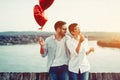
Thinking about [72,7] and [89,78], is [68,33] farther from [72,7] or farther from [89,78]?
[89,78]

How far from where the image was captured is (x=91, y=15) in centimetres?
341

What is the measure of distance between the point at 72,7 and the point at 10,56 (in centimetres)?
95

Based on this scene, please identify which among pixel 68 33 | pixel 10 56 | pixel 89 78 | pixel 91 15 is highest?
pixel 91 15

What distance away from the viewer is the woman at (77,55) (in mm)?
3156

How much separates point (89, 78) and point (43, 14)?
3.05ft

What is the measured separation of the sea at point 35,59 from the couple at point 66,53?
9cm

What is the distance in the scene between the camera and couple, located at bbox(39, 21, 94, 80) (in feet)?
10.4

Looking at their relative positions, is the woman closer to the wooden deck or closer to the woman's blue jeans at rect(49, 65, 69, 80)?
the woman's blue jeans at rect(49, 65, 69, 80)

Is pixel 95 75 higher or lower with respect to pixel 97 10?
lower

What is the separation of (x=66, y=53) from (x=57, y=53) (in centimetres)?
11

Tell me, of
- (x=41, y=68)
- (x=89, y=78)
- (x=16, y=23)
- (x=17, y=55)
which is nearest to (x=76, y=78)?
(x=89, y=78)

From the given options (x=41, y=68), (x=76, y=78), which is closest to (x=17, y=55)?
(x=41, y=68)

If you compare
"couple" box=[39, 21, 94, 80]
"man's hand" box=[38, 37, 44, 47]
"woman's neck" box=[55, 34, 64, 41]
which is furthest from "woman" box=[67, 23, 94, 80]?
"man's hand" box=[38, 37, 44, 47]

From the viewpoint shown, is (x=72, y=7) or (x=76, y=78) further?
(x=72, y=7)
